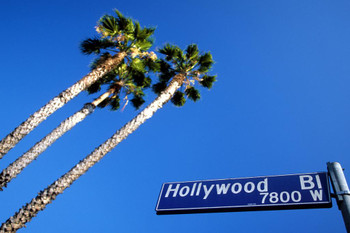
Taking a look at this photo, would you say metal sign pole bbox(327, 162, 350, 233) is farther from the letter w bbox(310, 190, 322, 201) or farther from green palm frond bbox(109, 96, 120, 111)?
green palm frond bbox(109, 96, 120, 111)

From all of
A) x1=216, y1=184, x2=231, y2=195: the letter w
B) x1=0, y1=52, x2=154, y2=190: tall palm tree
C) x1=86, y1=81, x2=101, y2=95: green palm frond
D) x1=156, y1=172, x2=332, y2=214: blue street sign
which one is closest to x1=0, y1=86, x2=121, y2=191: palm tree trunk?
x1=0, y1=52, x2=154, y2=190: tall palm tree

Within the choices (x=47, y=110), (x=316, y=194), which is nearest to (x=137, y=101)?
(x=47, y=110)

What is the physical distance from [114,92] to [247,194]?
8268 mm

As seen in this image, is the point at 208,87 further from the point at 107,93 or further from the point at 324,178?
the point at 324,178

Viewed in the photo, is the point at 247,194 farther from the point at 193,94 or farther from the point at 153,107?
the point at 193,94

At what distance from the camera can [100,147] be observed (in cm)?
582

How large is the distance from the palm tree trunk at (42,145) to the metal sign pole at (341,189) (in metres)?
6.18

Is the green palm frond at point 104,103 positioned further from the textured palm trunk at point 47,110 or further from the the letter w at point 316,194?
the the letter w at point 316,194

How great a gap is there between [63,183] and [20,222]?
0.96 meters

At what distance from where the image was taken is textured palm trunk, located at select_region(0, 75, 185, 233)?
443 cm

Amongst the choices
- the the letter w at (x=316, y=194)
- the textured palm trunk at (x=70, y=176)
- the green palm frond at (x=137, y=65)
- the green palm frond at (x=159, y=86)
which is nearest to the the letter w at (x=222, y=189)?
the the letter w at (x=316, y=194)

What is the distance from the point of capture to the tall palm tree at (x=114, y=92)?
6805 millimetres

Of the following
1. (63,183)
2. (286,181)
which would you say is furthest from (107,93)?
(286,181)

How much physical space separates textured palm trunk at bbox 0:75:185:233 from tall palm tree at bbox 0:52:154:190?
1683mm
